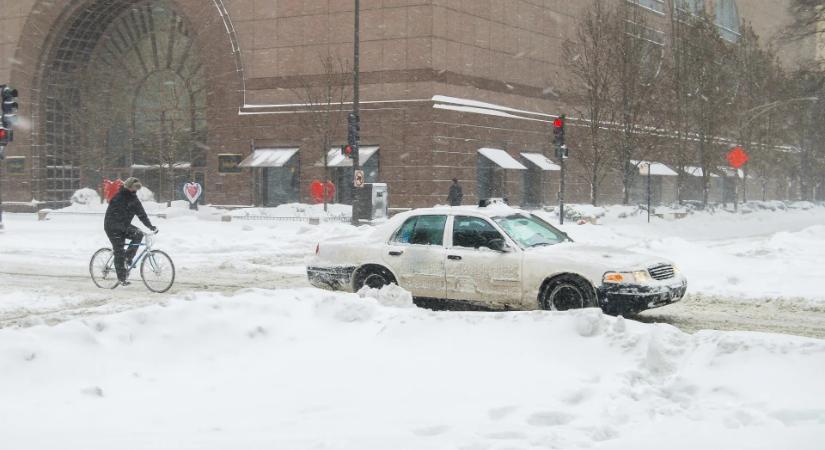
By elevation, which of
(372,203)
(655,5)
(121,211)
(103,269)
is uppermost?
(655,5)

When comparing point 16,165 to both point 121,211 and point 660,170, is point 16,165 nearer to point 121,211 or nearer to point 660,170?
point 660,170

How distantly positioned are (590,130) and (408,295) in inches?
1265

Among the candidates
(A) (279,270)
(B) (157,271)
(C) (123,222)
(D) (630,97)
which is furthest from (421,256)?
(D) (630,97)

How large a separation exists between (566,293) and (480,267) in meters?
1.11

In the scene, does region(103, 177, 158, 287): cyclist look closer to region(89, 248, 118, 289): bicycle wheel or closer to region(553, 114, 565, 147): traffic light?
region(89, 248, 118, 289): bicycle wheel

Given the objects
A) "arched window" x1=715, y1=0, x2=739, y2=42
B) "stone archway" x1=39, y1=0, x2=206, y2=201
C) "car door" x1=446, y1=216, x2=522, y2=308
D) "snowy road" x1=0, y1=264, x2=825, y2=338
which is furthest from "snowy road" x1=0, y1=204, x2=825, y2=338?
"arched window" x1=715, y1=0, x2=739, y2=42

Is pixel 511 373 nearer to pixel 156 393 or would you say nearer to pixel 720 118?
pixel 156 393

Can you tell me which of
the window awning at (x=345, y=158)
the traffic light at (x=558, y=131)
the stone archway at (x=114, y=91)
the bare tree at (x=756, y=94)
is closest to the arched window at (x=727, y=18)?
the bare tree at (x=756, y=94)

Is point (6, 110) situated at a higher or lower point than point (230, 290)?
higher

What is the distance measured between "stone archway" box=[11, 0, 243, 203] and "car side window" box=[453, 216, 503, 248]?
33.6 m

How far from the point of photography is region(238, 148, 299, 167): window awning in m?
40.0

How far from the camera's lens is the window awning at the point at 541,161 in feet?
139

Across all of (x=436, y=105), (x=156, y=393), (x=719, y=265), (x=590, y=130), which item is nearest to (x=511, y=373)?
(x=156, y=393)

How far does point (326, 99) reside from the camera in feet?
130
